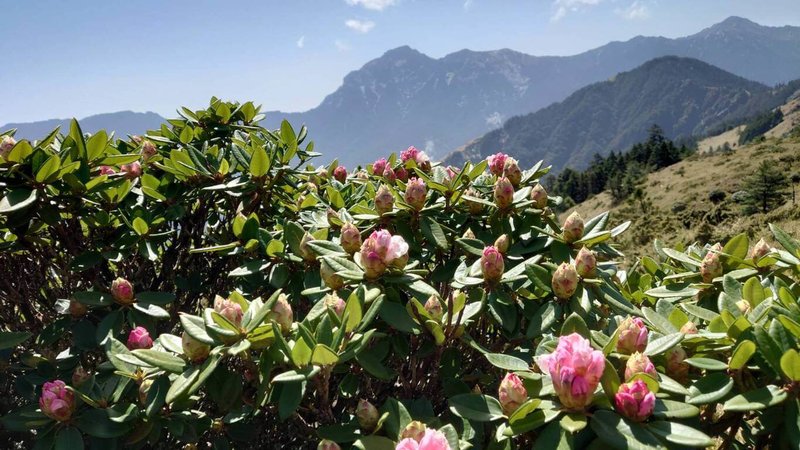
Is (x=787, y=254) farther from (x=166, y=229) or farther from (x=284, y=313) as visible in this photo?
(x=166, y=229)

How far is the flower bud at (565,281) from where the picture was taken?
1.41 m

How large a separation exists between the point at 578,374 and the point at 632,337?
0.83 ft

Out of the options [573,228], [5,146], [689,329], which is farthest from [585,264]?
[5,146]

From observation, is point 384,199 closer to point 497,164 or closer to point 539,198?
point 539,198

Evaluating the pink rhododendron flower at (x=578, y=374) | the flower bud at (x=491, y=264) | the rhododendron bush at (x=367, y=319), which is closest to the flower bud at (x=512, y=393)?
the rhododendron bush at (x=367, y=319)

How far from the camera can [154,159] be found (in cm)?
243

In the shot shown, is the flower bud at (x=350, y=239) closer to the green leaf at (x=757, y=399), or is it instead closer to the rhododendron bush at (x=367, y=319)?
the rhododendron bush at (x=367, y=319)

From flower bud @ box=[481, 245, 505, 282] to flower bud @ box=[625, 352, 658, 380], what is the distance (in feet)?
1.70

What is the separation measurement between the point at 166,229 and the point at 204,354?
4.28ft

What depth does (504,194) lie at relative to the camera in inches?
72.1

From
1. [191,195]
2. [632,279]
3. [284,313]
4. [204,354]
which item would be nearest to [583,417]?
[284,313]

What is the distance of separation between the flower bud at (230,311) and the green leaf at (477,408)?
0.58 metres

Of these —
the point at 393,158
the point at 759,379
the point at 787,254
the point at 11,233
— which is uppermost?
the point at 393,158

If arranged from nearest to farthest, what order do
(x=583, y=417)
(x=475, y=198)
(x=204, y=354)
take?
(x=583, y=417)
(x=204, y=354)
(x=475, y=198)
